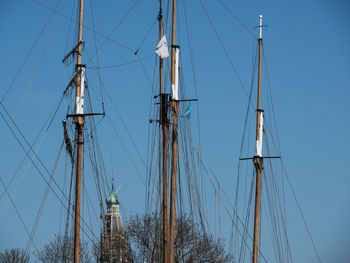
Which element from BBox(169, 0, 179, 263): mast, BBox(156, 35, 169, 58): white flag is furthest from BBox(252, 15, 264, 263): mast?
BBox(156, 35, 169, 58): white flag

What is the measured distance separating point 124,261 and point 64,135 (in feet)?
115

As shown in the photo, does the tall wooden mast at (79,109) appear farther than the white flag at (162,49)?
No

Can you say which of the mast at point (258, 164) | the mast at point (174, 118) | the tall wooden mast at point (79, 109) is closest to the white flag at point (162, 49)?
the mast at point (174, 118)

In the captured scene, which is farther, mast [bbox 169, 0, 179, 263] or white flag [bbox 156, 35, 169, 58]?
white flag [bbox 156, 35, 169, 58]

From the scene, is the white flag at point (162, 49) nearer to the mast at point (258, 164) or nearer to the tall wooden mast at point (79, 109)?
the tall wooden mast at point (79, 109)

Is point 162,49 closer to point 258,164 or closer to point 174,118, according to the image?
point 174,118

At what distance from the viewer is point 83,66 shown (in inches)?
2031

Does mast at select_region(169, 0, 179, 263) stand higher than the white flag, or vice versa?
the white flag

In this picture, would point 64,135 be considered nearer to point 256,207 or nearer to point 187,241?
point 256,207

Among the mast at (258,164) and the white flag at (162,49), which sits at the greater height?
the white flag at (162,49)

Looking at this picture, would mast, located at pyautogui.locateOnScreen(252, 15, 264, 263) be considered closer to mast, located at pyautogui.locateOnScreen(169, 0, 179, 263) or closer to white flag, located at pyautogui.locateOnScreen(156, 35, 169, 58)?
mast, located at pyautogui.locateOnScreen(169, 0, 179, 263)

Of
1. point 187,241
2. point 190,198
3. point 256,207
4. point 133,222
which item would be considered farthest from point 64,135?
point 133,222

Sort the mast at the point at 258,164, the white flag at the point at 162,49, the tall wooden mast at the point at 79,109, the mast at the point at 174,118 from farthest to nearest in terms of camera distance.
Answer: the mast at the point at 258,164, the white flag at the point at 162,49, the mast at the point at 174,118, the tall wooden mast at the point at 79,109

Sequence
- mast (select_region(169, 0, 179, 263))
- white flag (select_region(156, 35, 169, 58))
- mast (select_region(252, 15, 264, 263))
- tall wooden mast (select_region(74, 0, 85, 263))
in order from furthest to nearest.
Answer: mast (select_region(252, 15, 264, 263)) → white flag (select_region(156, 35, 169, 58)) → mast (select_region(169, 0, 179, 263)) → tall wooden mast (select_region(74, 0, 85, 263))
